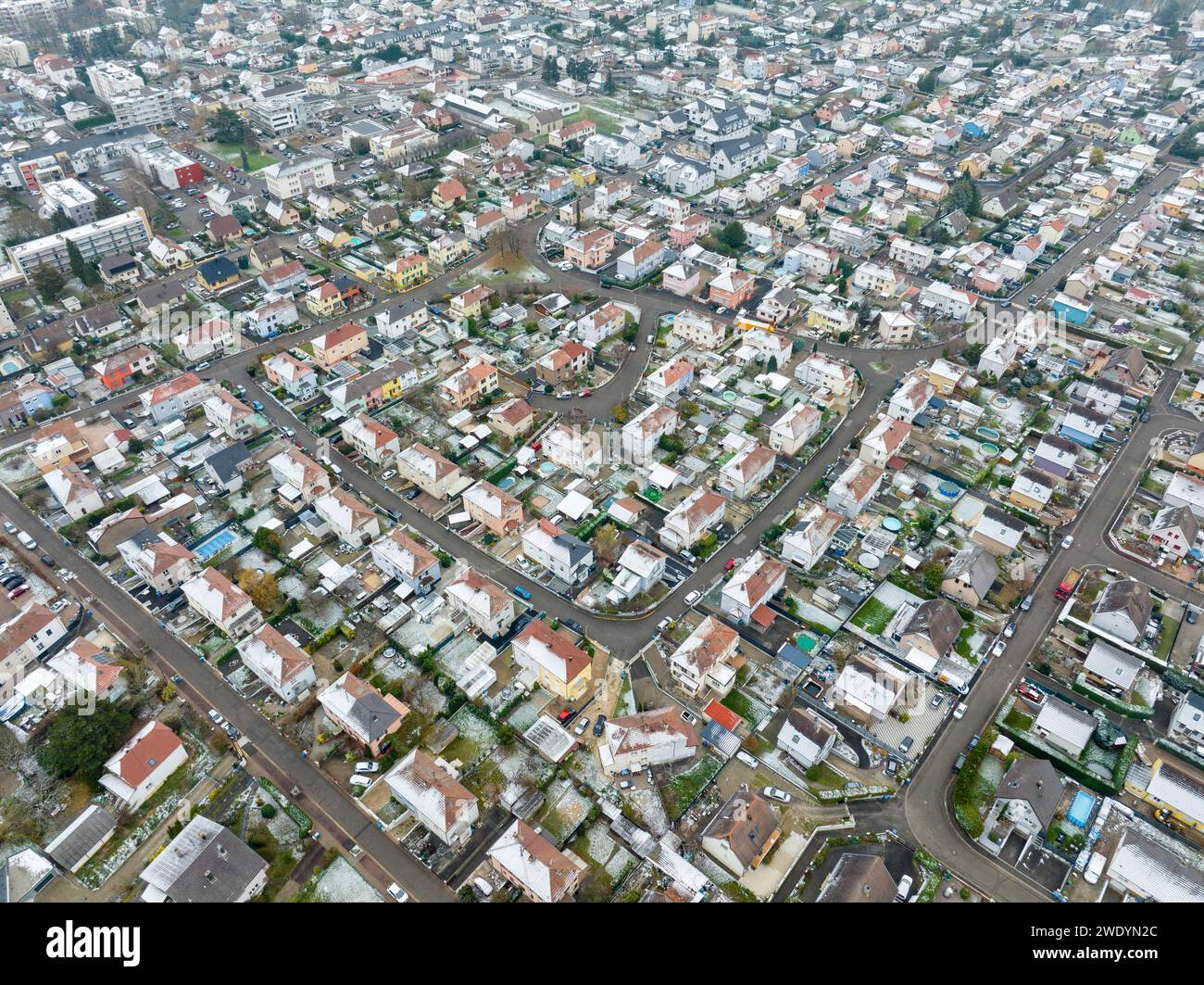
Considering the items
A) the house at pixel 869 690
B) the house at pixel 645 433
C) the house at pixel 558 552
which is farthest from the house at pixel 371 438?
the house at pixel 869 690

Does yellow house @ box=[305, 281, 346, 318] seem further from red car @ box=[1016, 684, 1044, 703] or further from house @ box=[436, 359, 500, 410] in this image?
red car @ box=[1016, 684, 1044, 703]

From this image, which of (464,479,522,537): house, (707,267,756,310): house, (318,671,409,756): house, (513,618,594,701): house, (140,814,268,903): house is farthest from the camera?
(707,267,756,310): house

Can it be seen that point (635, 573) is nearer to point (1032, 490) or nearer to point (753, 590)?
point (753, 590)

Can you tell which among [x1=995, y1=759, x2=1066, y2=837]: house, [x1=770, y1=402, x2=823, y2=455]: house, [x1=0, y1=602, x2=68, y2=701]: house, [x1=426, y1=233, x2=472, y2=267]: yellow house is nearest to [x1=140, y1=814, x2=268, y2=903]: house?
[x1=0, y1=602, x2=68, y2=701]: house

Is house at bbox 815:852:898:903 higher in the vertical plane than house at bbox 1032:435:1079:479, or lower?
lower

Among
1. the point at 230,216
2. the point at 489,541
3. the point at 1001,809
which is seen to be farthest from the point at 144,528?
the point at 1001,809
